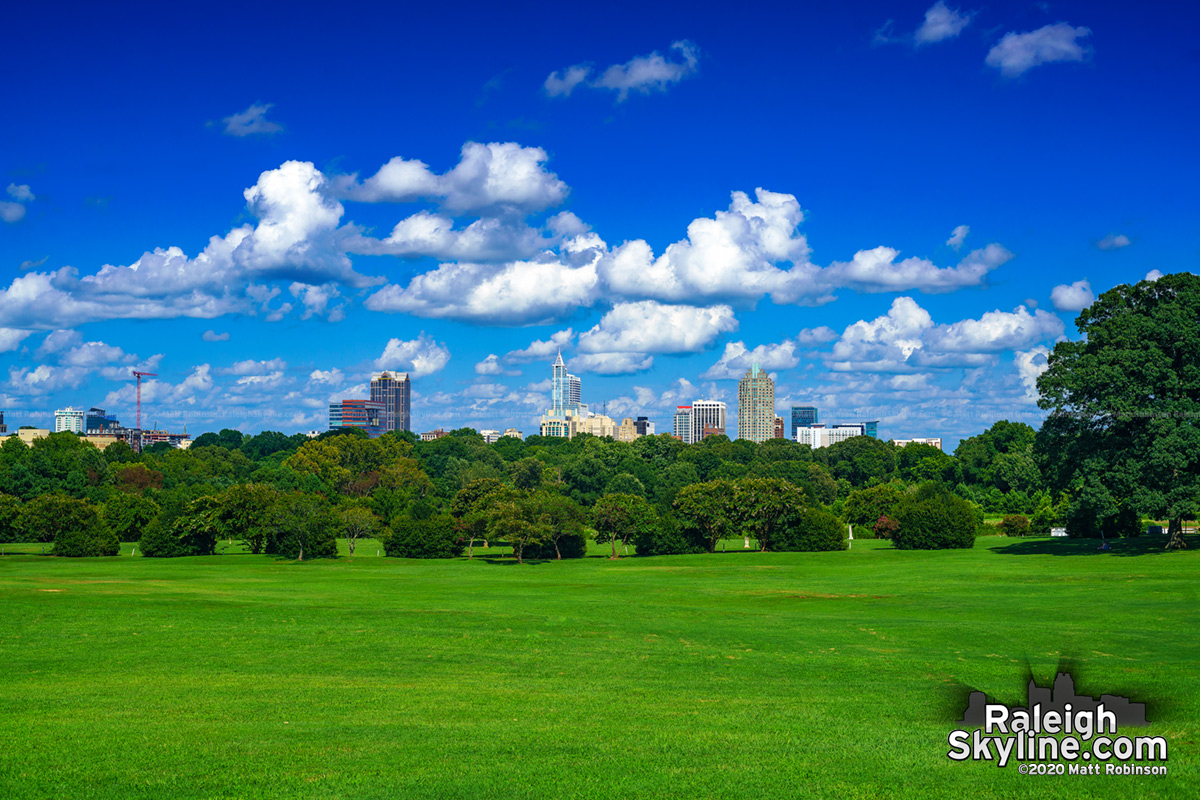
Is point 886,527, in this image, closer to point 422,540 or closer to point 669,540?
point 669,540

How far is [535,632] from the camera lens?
32.1 metres

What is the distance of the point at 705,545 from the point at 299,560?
36.6 meters

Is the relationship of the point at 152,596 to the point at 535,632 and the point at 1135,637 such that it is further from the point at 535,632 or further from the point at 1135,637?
the point at 1135,637

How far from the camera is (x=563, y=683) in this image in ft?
75.5

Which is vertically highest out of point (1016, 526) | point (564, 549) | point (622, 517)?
point (622, 517)

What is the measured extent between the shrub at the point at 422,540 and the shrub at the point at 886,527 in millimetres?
40922

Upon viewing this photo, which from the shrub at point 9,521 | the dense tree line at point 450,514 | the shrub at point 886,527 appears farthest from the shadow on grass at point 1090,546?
the shrub at point 9,521

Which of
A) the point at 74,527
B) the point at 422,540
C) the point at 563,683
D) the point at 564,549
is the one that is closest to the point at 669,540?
the point at 564,549

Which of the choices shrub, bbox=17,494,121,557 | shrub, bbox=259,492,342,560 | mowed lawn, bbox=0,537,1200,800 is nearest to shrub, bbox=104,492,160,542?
shrub, bbox=17,494,121,557

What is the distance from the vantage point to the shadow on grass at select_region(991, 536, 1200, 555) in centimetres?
5983

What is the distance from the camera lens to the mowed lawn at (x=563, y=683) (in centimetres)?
1403

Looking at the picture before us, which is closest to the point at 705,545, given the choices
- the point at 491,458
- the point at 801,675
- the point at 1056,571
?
the point at 1056,571

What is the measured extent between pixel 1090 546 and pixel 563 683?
182 ft

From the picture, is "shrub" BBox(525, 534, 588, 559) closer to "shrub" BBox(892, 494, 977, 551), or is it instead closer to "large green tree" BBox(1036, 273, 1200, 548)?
"shrub" BBox(892, 494, 977, 551)
